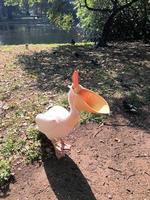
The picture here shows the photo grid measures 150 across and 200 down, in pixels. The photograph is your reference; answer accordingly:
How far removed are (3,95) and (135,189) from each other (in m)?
3.86

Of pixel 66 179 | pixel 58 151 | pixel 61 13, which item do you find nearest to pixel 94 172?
pixel 66 179

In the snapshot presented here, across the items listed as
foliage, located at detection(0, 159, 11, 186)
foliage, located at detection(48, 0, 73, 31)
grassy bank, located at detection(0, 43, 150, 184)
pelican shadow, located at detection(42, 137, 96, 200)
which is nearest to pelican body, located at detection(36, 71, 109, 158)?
pelican shadow, located at detection(42, 137, 96, 200)

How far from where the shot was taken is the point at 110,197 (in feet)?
15.4

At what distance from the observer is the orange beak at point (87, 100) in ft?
15.0

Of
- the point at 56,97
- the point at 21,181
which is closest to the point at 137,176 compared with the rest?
the point at 21,181

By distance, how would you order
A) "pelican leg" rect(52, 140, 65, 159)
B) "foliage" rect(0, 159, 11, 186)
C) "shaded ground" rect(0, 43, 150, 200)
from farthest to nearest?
"pelican leg" rect(52, 140, 65, 159) < "foliage" rect(0, 159, 11, 186) < "shaded ground" rect(0, 43, 150, 200)

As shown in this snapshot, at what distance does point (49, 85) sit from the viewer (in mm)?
8180

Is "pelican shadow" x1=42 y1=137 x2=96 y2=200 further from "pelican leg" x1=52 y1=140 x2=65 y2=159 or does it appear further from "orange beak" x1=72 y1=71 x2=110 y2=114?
"orange beak" x1=72 y1=71 x2=110 y2=114

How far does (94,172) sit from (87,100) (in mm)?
1016

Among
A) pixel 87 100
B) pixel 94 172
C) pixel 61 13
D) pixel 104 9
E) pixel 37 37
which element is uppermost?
pixel 87 100

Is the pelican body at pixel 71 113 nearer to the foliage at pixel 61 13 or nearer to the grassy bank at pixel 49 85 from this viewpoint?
the grassy bank at pixel 49 85

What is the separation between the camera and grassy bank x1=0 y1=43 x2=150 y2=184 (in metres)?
5.84

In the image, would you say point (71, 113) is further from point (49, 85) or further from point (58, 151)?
point (49, 85)

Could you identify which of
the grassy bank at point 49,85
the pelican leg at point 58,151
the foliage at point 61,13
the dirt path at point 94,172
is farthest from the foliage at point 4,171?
the foliage at point 61,13
